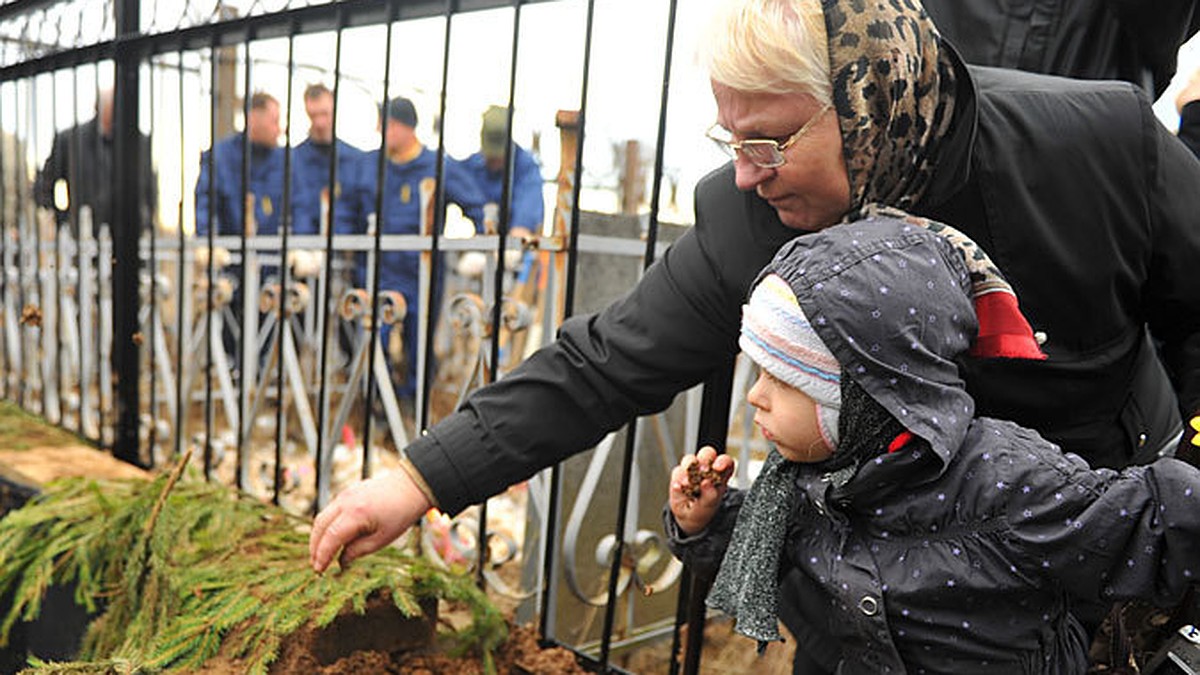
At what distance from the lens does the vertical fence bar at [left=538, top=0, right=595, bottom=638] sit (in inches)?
79.7

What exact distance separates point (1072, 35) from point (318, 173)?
16.9 ft

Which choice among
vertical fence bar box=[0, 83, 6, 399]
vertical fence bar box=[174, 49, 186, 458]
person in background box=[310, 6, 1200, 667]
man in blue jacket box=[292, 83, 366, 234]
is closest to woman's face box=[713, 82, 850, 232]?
person in background box=[310, 6, 1200, 667]

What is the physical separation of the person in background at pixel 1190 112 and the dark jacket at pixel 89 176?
3.20 m

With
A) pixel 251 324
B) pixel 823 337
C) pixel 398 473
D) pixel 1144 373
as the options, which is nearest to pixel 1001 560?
pixel 823 337

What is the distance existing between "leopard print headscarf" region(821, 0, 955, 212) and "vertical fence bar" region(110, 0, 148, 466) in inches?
117

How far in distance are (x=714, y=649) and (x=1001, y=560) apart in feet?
8.30

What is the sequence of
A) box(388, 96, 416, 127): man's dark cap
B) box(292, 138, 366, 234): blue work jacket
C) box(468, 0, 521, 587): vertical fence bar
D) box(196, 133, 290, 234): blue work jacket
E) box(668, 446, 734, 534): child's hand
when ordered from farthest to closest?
box(292, 138, 366, 234): blue work jacket
box(196, 133, 290, 234): blue work jacket
box(388, 96, 416, 127): man's dark cap
box(468, 0, 521, 587): vertical fence bar
box(668, 446, 734, 534): child's hand

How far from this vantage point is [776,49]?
1251 mm

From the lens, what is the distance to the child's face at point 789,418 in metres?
1.17

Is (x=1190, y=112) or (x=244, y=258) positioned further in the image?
(x=244, y=258)

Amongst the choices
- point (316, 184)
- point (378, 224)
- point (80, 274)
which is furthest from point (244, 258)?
point (316, 184)

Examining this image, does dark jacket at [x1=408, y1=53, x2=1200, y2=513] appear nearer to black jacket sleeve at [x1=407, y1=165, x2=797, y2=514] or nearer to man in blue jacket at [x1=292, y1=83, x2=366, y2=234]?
black jacket sleeve at [x1=407, y1=165, x2=797, y2=514]

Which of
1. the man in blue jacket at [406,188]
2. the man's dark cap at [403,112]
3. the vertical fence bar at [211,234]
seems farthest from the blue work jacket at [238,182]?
the vertical fence bar at [211,234]

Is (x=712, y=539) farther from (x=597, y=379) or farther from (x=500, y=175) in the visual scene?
(x=500, y=175)
